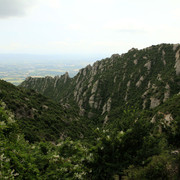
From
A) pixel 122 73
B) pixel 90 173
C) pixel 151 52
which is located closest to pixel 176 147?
pixel 90 173

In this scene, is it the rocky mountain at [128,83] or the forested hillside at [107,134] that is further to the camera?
the rocky mountain at [128,83]

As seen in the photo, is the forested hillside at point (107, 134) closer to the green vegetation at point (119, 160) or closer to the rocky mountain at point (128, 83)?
the green vegetation at point (119, 160)

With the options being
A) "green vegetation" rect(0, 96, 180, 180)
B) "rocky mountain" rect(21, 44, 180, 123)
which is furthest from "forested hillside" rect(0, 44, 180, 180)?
"rocky mountain" rect(21, 44, 180, 123)

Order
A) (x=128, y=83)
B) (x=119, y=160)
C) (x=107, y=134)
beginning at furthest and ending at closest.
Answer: (x=128, y=83) < (x=107, y=134) < (x=119, y=160)

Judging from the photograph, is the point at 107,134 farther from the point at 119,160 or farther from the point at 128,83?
the point at 128,83

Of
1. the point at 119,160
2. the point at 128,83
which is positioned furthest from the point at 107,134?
the point at 128,83

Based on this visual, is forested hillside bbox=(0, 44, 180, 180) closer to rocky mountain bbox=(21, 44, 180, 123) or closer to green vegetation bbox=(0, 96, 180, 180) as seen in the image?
green vegetation bbox=(0, 96, 180, 180)

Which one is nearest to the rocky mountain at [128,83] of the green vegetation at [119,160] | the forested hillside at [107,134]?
the forested hillside at [107,134]

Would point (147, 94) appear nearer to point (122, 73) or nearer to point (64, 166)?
point (122, 73)

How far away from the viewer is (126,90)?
263ft

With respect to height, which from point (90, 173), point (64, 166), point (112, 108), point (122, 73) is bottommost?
point (112, 108)

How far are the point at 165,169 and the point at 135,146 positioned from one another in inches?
126

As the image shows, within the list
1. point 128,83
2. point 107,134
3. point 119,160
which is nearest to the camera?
point 119,160

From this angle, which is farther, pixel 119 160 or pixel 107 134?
pixel 107 134
